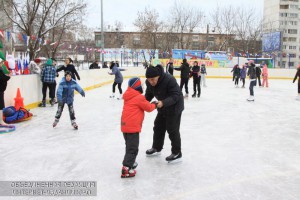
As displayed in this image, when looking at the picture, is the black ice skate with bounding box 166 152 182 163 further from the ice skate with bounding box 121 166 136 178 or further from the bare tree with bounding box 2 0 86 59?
the bare tree with bounding box 2 0 86 59

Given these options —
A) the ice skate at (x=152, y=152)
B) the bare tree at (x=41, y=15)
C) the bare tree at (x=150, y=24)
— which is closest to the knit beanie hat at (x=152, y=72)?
the ice skate at (x=152, y=152)

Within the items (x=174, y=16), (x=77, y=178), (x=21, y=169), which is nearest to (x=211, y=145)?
(x=77, y=178)

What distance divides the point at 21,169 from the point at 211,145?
2.77 meters

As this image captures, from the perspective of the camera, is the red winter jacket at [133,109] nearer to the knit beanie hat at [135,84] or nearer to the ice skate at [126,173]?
the knit beanie hat at [135,84]

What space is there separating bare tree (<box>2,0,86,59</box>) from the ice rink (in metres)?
12.4

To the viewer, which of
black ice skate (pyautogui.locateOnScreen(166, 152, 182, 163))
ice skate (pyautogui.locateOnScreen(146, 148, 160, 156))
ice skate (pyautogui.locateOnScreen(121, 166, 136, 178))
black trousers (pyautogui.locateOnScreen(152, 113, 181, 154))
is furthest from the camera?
ice skate (pyautogui.locateOnScreen(146, 148, 160, 156))

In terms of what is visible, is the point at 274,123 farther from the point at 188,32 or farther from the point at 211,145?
the point at 188,32

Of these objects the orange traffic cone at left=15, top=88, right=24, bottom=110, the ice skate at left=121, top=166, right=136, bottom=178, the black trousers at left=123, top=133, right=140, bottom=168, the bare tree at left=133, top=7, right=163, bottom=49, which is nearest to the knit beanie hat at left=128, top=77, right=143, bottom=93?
the black trousers at left=123, top=133, right=140, bottom=168

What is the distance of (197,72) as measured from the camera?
11586mm

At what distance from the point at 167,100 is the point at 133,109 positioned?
428mm

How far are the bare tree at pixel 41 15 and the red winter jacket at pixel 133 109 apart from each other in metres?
14.9

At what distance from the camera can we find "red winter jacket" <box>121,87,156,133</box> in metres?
3.58

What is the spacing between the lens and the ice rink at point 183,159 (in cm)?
332

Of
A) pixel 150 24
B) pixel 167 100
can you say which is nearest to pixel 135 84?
pixel 167 100
